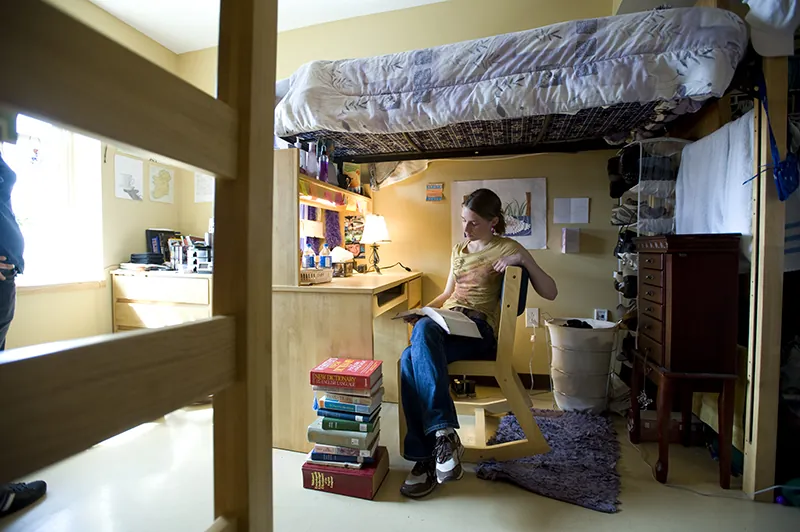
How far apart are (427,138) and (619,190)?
4.28 feet

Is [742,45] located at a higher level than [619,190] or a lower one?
higher

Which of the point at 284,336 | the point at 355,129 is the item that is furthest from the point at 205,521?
the point at 355,129

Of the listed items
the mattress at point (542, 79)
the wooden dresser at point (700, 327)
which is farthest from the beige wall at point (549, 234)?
the wooden dresser at point (700, 327)

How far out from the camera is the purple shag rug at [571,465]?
59.2 inches

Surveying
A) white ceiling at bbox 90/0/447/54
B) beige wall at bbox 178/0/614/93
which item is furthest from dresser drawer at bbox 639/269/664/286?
white ceiling at bbox 90/0/447/54

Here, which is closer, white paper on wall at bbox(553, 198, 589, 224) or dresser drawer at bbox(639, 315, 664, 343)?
dresser drawer at bbox(639, 315, 664, 343)

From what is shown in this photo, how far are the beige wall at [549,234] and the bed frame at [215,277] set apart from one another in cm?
251

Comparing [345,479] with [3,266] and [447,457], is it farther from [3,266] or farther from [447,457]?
[3,266]

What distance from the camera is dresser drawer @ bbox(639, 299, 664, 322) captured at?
5.43 feet

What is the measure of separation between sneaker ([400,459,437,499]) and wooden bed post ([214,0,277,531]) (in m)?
1.24

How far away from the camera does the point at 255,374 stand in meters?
0.44

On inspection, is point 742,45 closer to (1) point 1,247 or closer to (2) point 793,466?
(2) point 793,466

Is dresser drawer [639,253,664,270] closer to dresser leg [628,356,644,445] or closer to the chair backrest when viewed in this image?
dresser leg [628,356,644,445]

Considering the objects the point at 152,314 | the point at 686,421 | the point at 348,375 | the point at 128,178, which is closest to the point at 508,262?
the point at 348,375
